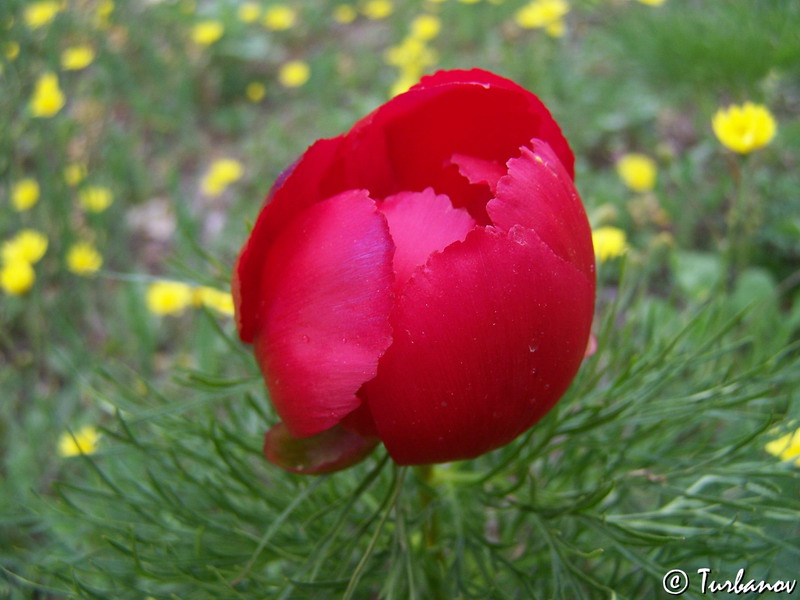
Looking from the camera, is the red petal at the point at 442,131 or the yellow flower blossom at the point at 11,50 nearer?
the red petal at the point at 442,131

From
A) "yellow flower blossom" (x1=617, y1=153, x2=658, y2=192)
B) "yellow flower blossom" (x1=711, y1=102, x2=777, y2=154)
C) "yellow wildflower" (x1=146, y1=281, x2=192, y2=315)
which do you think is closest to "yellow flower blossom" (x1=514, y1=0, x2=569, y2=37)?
"yellow flower blossom" (x1=617, y1=153, x2=658, y2=192)

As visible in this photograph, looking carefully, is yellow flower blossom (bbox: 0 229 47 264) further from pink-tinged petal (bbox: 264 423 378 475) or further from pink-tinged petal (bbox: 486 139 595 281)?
pink-tinged petal (bbox: 486 139 595 281)

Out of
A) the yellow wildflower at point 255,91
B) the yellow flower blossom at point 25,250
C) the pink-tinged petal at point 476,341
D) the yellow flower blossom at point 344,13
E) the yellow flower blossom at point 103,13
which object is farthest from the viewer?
the yellow flower blossom at point 344,13

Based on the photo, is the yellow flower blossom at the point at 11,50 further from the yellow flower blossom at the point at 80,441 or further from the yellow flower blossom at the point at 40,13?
the yellow flower blossom at the point at 80,441

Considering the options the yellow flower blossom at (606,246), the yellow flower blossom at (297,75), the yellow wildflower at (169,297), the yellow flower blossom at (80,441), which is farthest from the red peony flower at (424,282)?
the yellow flower blossom at (297,75)

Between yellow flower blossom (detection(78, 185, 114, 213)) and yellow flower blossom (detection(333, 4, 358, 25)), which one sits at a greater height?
yellow flower blossom (detection(333, 4, 358, 25))

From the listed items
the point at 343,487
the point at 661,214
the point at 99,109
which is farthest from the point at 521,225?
the point at 99,109

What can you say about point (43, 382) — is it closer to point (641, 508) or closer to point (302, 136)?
point (302, 136)

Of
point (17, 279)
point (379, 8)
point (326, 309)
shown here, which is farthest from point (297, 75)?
point (326, 309)
